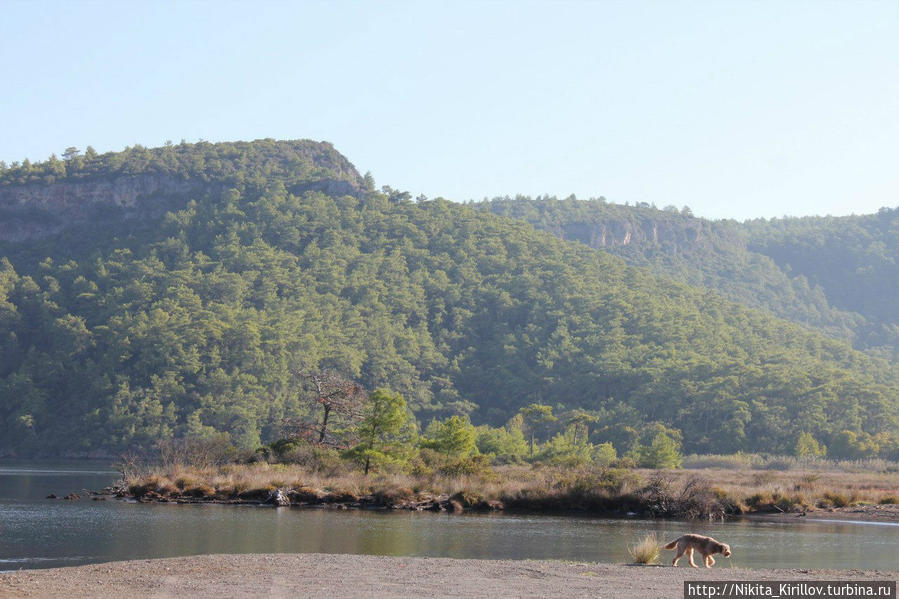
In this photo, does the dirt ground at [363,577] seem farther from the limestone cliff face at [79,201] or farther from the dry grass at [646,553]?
the limestone cliff face at [79,201]

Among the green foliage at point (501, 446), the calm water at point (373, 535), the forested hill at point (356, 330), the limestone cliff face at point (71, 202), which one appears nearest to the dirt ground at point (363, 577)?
the calm water at point (373, 535)

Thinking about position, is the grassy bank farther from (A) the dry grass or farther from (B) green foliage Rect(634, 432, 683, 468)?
(B) green foliage Rect(634, 432, 683, 468)

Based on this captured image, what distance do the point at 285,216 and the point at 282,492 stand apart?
13216cm

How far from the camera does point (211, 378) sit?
129m

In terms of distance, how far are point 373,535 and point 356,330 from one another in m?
116

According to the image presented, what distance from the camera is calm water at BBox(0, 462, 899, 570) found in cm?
2955

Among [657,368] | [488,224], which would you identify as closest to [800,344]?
[657,368]

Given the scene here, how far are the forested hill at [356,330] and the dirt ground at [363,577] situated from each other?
8558 cm

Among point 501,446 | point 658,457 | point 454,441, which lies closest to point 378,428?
point 454,441

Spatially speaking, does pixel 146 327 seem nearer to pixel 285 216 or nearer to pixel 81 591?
pixel 285 216

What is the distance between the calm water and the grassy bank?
9.64 ft

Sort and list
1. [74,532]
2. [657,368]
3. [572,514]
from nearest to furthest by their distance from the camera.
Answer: [74,532], [572,514], [657,368]

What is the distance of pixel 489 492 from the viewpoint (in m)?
48.3

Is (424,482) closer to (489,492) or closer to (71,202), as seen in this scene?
(489,492)
